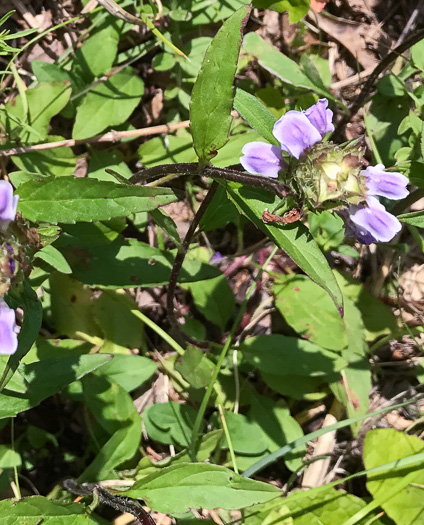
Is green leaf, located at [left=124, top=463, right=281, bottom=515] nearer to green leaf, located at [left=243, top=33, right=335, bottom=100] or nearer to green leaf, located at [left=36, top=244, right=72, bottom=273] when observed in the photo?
green leaf, located at [left=36, top=244, right=72, bottom=273]

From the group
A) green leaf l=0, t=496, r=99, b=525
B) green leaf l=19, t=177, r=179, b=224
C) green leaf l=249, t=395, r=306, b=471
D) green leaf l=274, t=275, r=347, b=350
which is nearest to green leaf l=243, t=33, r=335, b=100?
green leaf l=274, t=275, r=347, b=350

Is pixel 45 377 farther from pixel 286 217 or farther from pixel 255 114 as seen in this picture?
pixel 255 114

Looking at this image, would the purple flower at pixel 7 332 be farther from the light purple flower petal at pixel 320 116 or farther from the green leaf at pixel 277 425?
the green leaf at pixel 277 425

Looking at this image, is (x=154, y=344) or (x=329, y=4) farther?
(x=329, y=4)

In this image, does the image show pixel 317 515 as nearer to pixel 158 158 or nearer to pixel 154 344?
pixel 154 344

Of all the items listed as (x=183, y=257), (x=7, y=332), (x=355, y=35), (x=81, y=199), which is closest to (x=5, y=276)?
(x=7, y=332)

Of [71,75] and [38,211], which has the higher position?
[71,75]

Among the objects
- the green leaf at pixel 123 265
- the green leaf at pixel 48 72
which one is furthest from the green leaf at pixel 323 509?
the green leaf at pixel 48 72

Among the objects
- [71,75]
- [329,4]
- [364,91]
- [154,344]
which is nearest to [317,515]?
[154,344]
